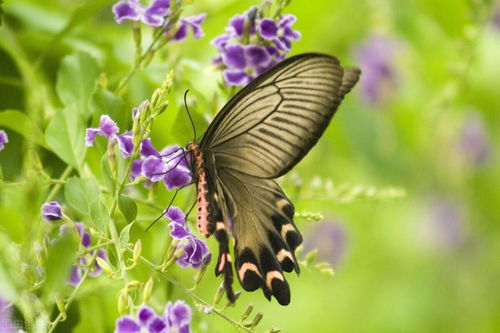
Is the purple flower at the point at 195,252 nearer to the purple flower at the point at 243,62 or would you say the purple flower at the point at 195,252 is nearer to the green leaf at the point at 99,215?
the green leaf at the point at 99,215

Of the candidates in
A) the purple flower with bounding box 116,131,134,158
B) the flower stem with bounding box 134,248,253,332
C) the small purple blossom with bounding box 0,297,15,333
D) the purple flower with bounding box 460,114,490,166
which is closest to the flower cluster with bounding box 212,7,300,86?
the purple flower with bounding box 116,131,134,158

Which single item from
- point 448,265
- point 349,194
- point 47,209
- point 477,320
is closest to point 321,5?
point 349,194

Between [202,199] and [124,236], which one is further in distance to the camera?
[202,199]

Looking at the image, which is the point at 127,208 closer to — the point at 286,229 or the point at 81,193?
the point at 81,193

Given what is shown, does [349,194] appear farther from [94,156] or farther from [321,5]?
[321,5]

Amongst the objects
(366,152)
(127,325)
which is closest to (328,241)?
(366,152)
